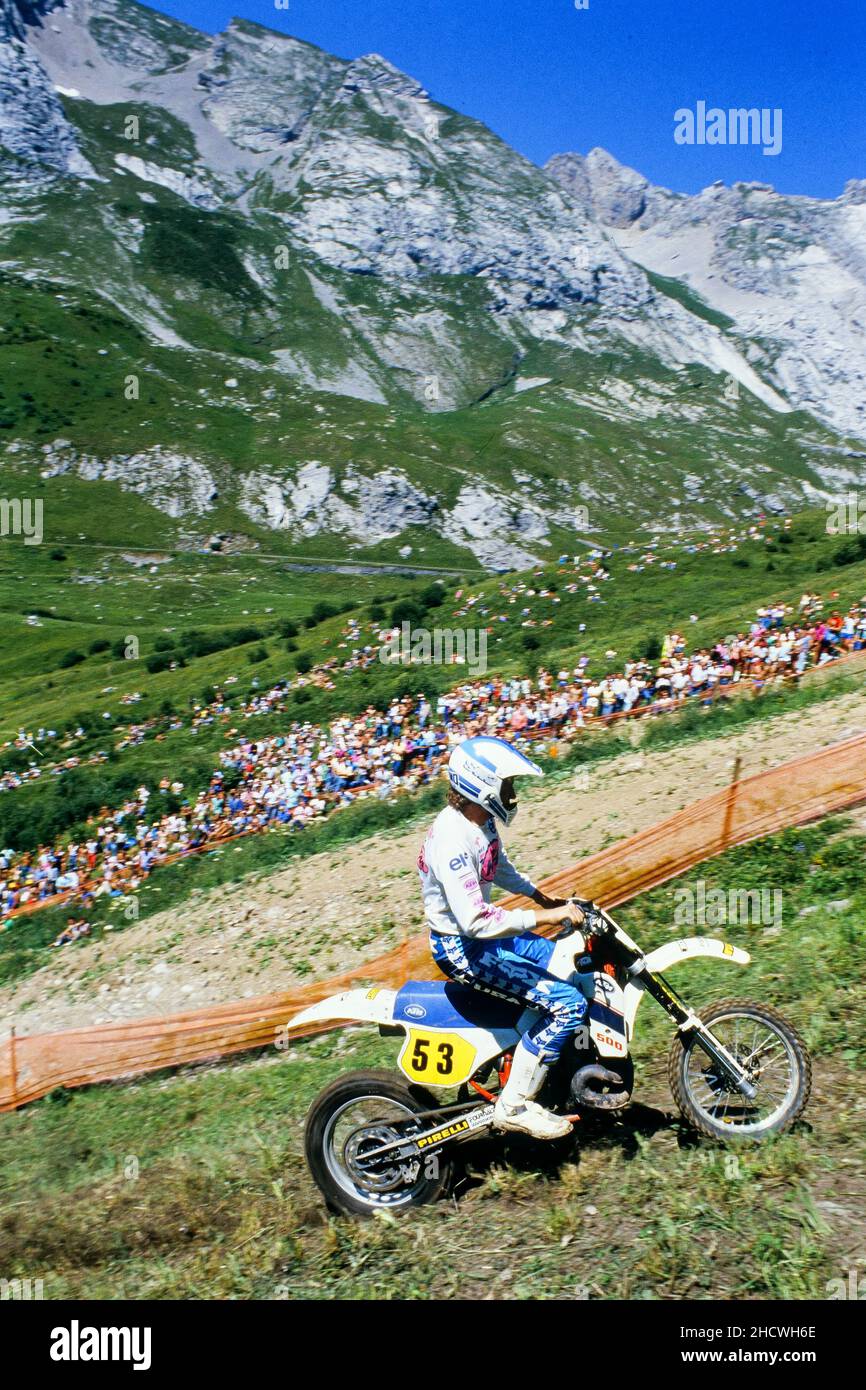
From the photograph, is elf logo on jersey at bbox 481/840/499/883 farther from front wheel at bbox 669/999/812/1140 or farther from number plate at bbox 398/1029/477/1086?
front wheel at bbox 669/999/812/1140

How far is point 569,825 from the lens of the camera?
16406 mm

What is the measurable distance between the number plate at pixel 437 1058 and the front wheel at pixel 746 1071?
133 cm

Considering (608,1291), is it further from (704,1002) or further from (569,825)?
(569,825)

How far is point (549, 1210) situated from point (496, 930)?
1.69 metres

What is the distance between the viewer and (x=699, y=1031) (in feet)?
19.5

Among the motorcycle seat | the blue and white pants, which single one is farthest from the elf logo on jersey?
the motorcycle seat

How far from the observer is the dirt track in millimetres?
14781

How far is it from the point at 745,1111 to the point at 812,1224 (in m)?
1.19

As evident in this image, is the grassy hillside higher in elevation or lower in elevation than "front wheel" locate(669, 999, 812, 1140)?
lower

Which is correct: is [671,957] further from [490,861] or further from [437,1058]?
[437,1058]

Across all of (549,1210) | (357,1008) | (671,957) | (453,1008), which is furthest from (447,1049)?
(671,957)

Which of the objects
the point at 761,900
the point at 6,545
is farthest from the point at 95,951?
the point at 6,545

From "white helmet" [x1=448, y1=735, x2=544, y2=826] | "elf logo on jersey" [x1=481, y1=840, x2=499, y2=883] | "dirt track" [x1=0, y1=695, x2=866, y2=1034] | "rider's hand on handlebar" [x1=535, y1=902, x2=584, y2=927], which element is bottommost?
"dirt track" [x1=0, y1=695, x2=866, y2=1034]

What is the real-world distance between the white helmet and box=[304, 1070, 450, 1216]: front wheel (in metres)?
1.96
